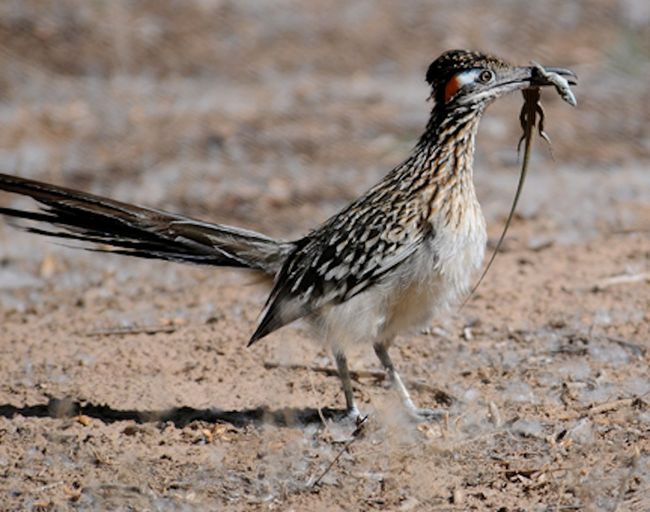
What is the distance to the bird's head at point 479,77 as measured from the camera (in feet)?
19.4

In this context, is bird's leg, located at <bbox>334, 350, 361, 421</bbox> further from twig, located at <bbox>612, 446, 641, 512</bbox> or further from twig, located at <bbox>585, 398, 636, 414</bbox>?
twig, located at <bbox>612, 446, 641, 512</bbox>

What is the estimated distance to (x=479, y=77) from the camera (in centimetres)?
594

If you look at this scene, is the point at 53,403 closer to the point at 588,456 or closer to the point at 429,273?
the point at 429,273

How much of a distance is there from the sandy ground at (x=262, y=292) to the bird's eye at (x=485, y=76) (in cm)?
149

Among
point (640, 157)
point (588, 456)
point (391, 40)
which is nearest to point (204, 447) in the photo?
point (588, 456)

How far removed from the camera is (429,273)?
5.77 metres

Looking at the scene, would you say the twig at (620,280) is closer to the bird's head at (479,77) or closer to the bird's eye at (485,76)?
the bird's head at (479,77)

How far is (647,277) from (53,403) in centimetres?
352

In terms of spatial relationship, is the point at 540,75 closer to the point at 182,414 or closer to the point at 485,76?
the point at 485,76

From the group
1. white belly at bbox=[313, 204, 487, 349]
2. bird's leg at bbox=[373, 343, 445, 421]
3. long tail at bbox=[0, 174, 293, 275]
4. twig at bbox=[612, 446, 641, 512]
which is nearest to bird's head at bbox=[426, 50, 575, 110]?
white belly at bbox=[313, 204, 487, 349]

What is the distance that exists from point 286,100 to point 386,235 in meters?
5.49

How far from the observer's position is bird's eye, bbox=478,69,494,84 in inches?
233

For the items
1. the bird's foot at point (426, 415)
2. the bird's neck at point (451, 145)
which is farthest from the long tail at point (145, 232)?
the bird's foot at point (426, 415)

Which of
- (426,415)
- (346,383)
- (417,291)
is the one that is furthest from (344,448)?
(417,291)
